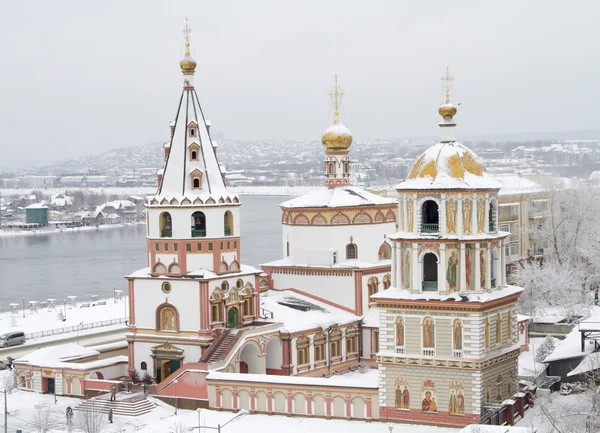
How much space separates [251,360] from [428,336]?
667 centimetres

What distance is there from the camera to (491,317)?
2242 centimetres

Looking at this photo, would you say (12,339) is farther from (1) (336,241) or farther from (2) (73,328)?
(1) (336,241)

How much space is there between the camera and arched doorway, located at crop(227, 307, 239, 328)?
1097 inches

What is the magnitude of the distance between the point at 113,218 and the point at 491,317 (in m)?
104

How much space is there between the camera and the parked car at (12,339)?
3484cm

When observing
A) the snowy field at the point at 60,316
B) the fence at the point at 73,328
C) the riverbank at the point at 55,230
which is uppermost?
the fence at the point at 73,328

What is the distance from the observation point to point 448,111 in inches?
926

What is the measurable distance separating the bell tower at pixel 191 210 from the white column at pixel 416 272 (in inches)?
262

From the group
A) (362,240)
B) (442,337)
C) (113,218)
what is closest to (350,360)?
(362,240)

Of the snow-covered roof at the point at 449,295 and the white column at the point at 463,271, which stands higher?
the white column at the point at 463,271

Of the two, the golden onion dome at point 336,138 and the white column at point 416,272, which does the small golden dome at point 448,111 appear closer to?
the white column at point 416,272

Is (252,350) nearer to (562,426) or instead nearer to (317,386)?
(317,386)

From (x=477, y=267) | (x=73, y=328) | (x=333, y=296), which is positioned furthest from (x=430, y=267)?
(x=73, y=328)

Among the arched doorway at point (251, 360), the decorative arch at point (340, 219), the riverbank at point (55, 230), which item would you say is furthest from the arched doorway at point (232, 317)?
the riverbank at point (55, 230)
